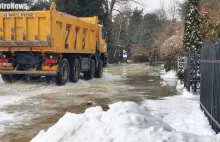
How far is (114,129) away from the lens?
481 centimetres

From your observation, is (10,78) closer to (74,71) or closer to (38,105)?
(74,71)

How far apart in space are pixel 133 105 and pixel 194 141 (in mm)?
1683

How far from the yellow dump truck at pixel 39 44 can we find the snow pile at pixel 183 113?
5.64 metres

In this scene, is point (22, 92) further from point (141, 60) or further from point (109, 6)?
point (141, 60)

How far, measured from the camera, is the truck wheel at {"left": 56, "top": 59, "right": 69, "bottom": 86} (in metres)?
15.9

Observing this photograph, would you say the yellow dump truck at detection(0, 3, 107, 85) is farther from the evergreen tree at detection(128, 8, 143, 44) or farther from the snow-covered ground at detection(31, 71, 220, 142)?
the evergreen tree at detection(128, 8, 143, 44)

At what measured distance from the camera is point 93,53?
827 inches

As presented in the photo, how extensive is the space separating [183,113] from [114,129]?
14.8 ft

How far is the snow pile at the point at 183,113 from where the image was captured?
7.13 meters

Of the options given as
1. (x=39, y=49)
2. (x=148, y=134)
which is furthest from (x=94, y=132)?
(x=39, y=49)

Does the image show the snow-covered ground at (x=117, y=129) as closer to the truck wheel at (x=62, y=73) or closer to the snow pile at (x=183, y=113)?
the snow pile at (x=183, y=113)

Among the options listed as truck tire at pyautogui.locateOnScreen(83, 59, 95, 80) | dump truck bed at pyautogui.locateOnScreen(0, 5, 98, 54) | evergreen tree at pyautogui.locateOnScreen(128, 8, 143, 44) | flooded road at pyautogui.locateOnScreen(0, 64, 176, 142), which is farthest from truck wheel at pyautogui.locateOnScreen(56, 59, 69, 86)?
evergreen tree at pyautogui.locateOnScreen(128, 8, 143, 44)

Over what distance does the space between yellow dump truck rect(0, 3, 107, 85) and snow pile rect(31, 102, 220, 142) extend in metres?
→ 9.71

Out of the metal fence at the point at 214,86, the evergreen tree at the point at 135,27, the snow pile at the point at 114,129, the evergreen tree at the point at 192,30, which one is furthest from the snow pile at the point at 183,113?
the evergreen tree at the point at 135,27
